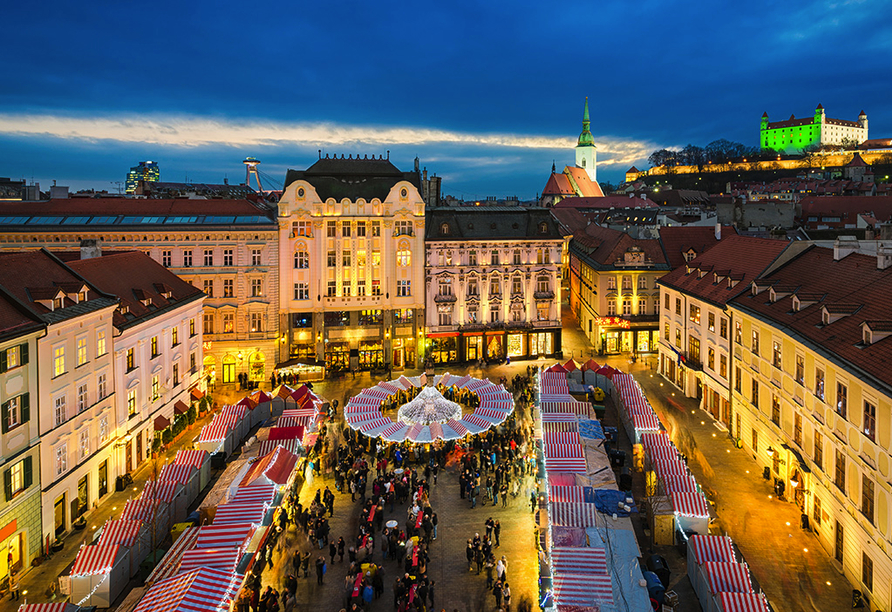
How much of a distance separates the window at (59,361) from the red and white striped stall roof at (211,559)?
484 inches

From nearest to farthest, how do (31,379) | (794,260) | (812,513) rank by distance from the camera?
(31,379) → (812,513) → (794,260)

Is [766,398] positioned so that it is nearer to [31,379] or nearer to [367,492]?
[367,492]

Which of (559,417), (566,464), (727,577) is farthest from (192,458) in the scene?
(727,577)

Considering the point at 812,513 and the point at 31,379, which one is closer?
the point at 31,379

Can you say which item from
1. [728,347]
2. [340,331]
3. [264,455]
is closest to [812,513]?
[728,347]

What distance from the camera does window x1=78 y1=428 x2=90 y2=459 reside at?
93.2ft

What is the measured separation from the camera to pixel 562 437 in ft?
99.5

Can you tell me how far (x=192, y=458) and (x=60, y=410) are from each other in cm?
679

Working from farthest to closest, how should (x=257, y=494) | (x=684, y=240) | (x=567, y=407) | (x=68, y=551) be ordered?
(x=684, y=240)
(x=567, y=407)
(x=68, y=551)
(x=257, y=494)

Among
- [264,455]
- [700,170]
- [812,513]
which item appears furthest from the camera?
[700,170]

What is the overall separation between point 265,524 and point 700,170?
197435 mm

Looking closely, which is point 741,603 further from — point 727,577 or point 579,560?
point 579,560

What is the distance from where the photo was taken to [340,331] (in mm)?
54250

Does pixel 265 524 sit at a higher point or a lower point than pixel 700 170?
lower
